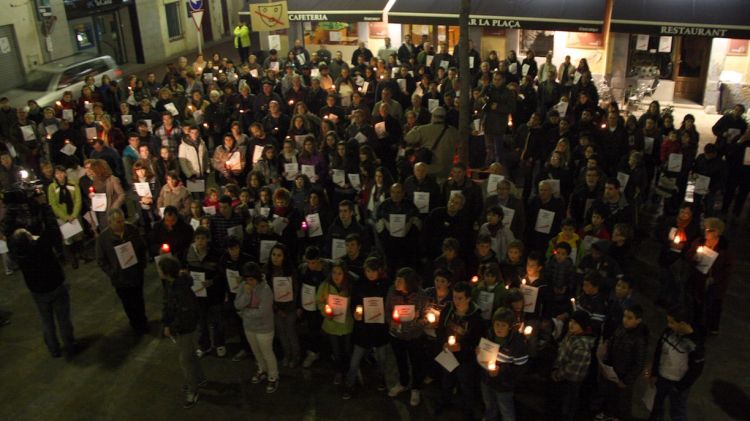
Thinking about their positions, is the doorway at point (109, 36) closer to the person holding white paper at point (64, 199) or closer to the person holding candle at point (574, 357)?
the person holding white paper at point (64, 199)

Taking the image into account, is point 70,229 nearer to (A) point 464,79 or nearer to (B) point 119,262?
(B) point 119,262

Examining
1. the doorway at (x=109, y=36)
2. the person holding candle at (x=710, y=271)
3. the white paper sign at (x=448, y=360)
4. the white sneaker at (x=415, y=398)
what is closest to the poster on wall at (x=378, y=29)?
the doorway at (x=109, y=36)

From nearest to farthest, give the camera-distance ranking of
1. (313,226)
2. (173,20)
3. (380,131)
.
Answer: (313,226), (380,131), (173,20)

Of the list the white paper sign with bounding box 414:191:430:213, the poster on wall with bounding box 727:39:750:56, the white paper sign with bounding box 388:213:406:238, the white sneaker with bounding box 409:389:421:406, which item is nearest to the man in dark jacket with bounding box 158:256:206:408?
the white sneaker with bounding box 409:389:421:406

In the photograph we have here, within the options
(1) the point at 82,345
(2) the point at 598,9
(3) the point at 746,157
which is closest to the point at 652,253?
(3) the point at 746,157

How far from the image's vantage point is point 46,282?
26.1ft

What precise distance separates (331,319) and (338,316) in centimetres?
13

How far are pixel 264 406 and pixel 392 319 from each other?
1886mm

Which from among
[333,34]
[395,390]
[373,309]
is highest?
[333,34]

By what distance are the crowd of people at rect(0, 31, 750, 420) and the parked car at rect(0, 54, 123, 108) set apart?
4.25 m

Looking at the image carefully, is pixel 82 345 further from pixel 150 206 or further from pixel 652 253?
pixel 652 253

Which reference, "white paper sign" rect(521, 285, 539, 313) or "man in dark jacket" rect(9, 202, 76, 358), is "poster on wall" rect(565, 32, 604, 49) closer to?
"white paper sign" rect(521, 285, 539, 313)

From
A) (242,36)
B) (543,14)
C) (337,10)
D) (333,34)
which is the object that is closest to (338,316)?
(543,14)

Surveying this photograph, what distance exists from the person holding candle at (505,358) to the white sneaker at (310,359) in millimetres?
2426
